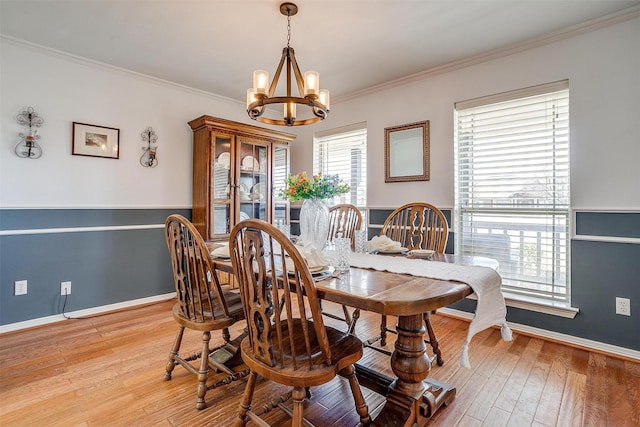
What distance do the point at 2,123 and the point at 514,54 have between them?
415 cm

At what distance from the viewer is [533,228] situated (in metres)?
2.51

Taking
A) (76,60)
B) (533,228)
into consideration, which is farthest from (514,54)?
(76,60)

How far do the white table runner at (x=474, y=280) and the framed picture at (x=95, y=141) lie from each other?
270 centimetres

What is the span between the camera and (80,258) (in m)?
2.84

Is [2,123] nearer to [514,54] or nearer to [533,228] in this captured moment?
[514,54]

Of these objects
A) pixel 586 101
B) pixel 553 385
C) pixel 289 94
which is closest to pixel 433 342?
pixel 553 385

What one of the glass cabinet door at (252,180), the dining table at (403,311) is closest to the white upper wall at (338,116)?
the glass cabinet door at (252,180)

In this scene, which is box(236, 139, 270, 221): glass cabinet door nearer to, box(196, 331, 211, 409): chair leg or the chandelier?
the chandelier

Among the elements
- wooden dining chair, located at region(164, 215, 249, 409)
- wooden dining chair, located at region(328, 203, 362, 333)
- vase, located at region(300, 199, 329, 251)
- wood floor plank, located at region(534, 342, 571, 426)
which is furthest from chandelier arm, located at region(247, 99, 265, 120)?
wood floor plank, located at region(534, 342, 571, 426)

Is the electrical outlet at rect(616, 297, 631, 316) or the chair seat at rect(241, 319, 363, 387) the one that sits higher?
the chair seat at rect(241, 319, 363, 387)

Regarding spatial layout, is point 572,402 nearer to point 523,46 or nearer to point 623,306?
point 623,306

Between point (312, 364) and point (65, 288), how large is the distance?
2743 mm

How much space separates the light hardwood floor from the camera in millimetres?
1498

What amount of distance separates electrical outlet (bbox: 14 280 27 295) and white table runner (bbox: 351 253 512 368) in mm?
2788
